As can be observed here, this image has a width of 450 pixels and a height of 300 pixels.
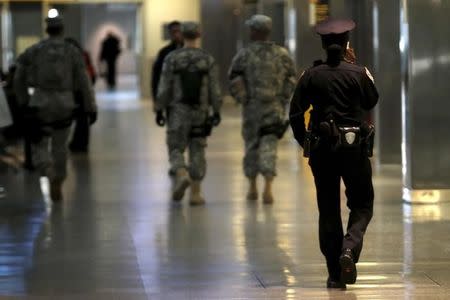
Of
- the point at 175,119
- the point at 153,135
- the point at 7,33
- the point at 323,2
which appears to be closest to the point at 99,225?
the point at 175,119

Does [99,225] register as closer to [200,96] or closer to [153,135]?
[200,96]

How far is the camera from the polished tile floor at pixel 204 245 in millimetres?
7367

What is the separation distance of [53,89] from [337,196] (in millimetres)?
4919

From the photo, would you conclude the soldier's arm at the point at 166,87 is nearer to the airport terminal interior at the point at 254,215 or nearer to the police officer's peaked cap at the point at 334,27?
the airport terminal interior at the point at 254,215

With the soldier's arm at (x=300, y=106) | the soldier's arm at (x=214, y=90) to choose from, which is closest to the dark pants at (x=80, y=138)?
the soldier's arm at (x=214, y=90)

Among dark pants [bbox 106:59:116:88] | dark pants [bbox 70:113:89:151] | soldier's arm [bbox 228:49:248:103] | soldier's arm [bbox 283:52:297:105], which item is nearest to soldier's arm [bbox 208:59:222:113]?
soldier's arm [bbox 228:49:248:103]

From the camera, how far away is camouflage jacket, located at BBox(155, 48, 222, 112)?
11.3 metres

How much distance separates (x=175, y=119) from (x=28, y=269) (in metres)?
3.56

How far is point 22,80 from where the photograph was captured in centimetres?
1159

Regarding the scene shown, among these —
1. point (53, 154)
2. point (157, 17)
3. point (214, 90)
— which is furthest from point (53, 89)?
point (157, 17)

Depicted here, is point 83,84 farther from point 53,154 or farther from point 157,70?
point 157,70

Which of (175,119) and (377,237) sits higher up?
Answer: (175,119)

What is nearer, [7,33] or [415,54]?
[415,54]

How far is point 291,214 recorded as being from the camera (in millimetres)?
10695
